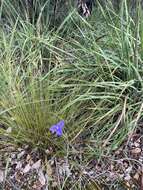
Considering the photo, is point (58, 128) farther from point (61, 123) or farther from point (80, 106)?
point (80, 106)

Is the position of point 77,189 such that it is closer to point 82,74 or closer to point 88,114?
point 88,114

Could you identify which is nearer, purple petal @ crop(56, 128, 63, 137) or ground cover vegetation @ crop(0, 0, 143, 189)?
purple petal @ crop(56, 128, 63, 137)

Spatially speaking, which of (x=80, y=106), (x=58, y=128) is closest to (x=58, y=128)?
(x=58, y=128)

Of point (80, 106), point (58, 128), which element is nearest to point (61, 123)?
point (58, 128)

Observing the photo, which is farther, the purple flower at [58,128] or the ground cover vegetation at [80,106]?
the ground cover vegetation at [80,106]

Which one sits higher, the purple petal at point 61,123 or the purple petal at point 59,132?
the purple petal at point 61,123

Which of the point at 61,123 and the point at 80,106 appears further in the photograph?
the point at 80,106

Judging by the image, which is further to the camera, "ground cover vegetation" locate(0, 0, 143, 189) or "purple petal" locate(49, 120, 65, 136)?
"ground cover vegetation" locate(0, 0, 143, 189)

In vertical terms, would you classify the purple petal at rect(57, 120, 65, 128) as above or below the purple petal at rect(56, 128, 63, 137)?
above

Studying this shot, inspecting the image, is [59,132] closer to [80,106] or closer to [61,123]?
[61,123]

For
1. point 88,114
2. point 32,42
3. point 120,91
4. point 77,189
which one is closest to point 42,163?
point 77,189

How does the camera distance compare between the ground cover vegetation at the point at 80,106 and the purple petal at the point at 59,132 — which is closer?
the purple petal at the point at 59,132

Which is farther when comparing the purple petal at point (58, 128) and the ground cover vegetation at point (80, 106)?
the ground cover vegetation at point (80, 106)

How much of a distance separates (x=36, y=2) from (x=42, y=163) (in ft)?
6.06
